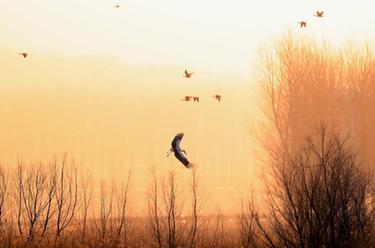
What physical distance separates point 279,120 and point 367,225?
15886mm

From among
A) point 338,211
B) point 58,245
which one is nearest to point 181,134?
point 338,211

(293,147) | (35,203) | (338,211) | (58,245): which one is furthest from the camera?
(293,147)

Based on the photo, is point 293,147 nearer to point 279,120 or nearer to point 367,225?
point 279,120

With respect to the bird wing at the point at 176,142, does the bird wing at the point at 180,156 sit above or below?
below

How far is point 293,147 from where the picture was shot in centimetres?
A: 3105

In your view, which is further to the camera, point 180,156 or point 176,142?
point 176,142

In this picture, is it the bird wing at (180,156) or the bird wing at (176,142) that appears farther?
the bird wing at (176,142)

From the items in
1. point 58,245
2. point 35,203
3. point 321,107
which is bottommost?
point 58,245

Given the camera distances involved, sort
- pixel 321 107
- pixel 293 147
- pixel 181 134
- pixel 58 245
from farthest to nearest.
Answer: pixel 321 107 < pixel 293 147 < pixel 58 245 < pixel 181 134

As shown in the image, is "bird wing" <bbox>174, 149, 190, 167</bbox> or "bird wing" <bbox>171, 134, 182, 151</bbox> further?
"bird wing" <bbox>171, 134, 182, 151</bbox>

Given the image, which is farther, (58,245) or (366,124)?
(366,124)

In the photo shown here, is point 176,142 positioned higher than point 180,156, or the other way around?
point 176,142

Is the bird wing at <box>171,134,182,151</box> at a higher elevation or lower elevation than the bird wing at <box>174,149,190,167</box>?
higher

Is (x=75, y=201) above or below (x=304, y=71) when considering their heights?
below
